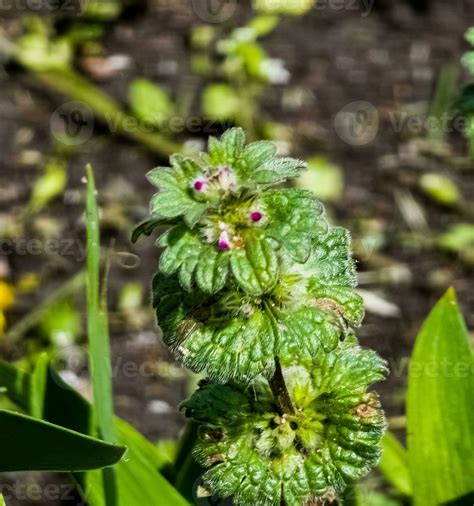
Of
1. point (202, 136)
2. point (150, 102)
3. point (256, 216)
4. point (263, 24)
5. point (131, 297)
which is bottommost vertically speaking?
Result: point (131, 297)

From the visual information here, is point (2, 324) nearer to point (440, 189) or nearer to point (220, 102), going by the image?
point (220, 102)

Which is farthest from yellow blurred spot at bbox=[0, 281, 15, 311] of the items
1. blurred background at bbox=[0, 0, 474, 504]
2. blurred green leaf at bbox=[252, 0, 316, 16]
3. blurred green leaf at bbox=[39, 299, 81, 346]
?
blurred green leaf at bbox=[252, 0, 316, 16]

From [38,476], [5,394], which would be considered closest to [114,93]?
[38,476]

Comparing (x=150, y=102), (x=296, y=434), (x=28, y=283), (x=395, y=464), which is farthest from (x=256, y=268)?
(x=150, y=102)

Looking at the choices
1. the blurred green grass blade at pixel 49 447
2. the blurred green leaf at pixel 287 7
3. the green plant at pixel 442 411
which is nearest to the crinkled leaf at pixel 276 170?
the blurred green grass blade at pixel 49 447

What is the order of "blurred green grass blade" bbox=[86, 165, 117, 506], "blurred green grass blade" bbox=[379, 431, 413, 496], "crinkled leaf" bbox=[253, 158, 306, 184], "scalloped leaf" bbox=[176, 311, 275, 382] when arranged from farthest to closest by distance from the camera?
"blurred green grass blade" bbox=[379, 431, 413, 496] → "blurred green grass blade" bbox=[86, 165, 117, 506] → "scalloped leaf" bbox=[176, 311, 275, 382] → "crinkled leaf" bbox=[253, 158, 306, 184]

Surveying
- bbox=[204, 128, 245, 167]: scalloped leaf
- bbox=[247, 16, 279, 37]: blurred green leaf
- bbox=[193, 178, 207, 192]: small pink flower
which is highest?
bbox=[247, 16, 279, 37]: blurred green leaf

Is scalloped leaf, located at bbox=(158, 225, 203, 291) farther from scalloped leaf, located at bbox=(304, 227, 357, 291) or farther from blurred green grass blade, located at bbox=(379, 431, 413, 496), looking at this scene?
blurred green grass blade, located at bbox=(379, 431, 413, 496)
